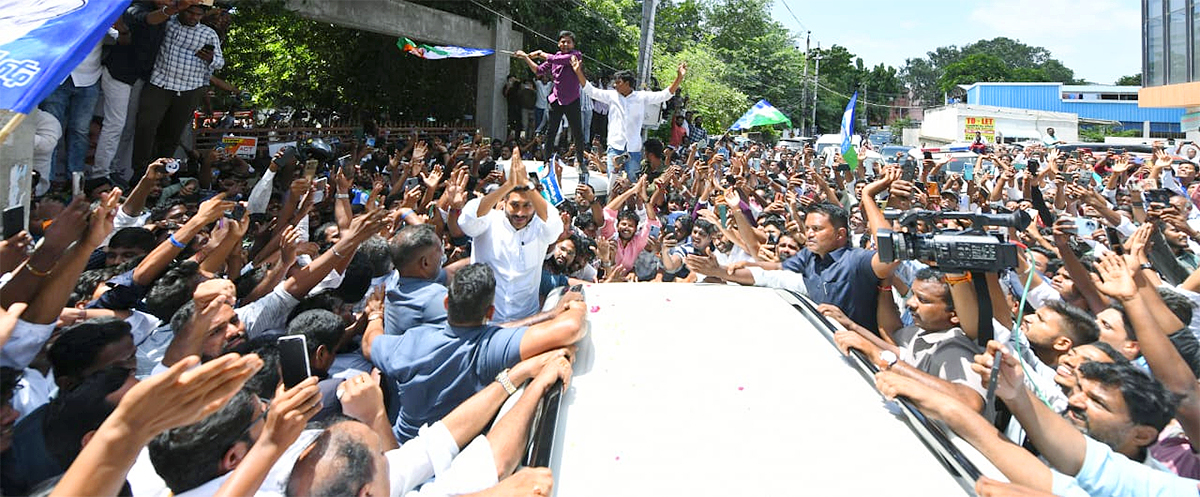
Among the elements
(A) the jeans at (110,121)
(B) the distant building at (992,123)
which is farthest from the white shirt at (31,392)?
(B) the distant building at (992,123)

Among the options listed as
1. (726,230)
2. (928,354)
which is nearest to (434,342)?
(928,354)

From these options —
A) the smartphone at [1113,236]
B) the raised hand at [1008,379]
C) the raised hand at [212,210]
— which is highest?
the raised hand at [1008,379]

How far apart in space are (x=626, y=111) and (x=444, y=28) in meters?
7.02

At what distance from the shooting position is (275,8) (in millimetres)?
9633

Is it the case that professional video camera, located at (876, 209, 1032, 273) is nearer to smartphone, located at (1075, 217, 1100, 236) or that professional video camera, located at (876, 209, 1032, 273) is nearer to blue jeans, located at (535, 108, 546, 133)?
smartphone, located at (1075, 217, 1100, 236)

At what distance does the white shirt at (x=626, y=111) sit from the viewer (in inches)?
300

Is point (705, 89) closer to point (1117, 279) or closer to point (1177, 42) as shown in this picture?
point (1177, 42)

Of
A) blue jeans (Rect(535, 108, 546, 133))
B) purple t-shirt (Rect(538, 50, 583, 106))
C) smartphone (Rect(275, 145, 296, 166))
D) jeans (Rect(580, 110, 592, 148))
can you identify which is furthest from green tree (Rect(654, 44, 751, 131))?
smartphone (Rect(275, 145, 296, 166))

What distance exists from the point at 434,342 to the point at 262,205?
3778 millimetres

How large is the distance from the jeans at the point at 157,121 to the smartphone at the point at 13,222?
4.85 m

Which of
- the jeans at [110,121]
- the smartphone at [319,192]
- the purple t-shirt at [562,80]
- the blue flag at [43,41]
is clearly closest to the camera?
the blue flag at [43,41]

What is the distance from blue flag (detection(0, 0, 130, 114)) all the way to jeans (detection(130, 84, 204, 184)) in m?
4.78

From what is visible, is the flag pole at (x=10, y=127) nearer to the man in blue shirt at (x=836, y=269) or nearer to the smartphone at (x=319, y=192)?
the man in blue shirt at (x=836, y=269)

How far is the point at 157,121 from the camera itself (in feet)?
24.9
